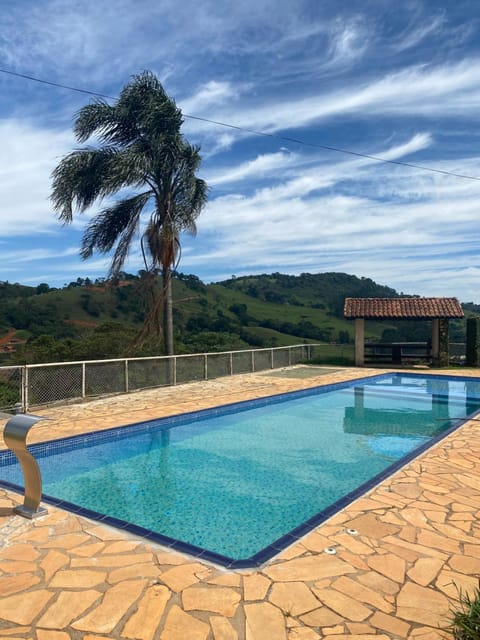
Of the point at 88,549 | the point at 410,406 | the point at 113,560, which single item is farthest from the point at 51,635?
the point at 410,406

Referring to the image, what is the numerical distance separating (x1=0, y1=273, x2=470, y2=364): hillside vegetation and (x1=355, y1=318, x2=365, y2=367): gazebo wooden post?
7.30ft

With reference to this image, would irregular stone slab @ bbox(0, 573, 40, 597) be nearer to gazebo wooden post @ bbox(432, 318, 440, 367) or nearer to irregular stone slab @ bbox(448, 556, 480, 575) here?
irregular stone slab @ bbox(448, 556, 480, 575)

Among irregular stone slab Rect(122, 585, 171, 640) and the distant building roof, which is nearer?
irregular stone slab Rect(122, 585, 171, 640)

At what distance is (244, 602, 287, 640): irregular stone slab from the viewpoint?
2.45 meters

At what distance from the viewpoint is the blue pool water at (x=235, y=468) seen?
443cm

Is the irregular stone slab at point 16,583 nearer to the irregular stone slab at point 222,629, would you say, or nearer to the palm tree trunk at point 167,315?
the irregular stone slab at point 222,629

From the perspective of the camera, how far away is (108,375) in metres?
10.6

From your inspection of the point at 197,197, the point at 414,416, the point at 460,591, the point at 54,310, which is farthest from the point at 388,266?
the point at 460,591

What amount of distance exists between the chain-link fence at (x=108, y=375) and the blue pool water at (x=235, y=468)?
2.49 m

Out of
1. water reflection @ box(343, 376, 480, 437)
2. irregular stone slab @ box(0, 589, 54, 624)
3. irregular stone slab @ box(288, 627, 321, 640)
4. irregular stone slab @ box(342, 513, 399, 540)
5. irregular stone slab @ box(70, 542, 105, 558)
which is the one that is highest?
irregular stone slab @ box(288, 627, 321, 640)

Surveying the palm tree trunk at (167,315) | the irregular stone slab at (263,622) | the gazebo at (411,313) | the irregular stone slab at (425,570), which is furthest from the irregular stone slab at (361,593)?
the gazebo at (411,313)

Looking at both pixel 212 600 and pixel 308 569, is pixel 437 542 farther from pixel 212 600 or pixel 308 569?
pixel 212 600

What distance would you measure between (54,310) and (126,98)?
18428 millimetres

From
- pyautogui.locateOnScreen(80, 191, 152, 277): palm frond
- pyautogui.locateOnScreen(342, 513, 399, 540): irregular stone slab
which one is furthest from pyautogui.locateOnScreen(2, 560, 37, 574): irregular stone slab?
pyautogui.locateOnScreen(80, 191, 152, 277): palm frond
